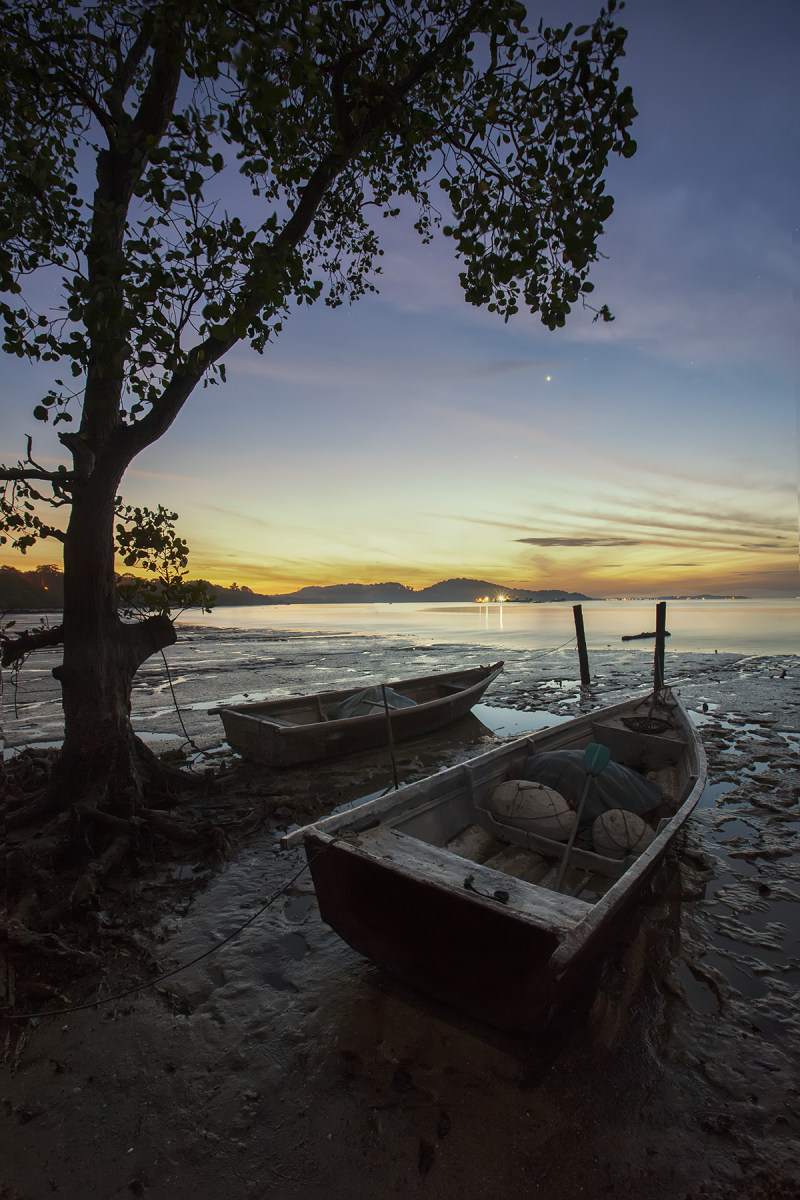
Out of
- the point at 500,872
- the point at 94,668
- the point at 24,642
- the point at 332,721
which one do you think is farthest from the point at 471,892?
the point at 332,721

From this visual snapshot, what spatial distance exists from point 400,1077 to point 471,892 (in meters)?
1.30

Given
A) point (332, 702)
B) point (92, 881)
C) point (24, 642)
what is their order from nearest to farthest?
point (92, 881) < point (24, 642) < point (332, 702)

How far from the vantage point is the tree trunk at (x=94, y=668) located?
21.4 feet

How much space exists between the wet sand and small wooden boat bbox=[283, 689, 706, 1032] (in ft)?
1.60

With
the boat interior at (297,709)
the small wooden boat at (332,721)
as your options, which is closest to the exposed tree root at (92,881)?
the small wooden boat at (332,721)

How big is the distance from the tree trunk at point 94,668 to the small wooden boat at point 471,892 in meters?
3.38

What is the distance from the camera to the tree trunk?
21.4ft

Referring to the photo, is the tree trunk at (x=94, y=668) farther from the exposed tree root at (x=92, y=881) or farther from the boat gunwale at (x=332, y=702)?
the boat gunwale at (x=332, y=702)

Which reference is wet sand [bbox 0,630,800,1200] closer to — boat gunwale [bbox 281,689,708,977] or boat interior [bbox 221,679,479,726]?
boat gunwale [bbox 281,689,708,977]

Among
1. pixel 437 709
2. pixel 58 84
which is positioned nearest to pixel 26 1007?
pixel 58 84

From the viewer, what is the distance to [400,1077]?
3.61 metres

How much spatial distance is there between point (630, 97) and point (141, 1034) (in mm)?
9268

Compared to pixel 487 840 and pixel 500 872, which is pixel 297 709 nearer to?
pixel 487 840

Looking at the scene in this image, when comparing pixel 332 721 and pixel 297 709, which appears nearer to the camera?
pixel 332 721
